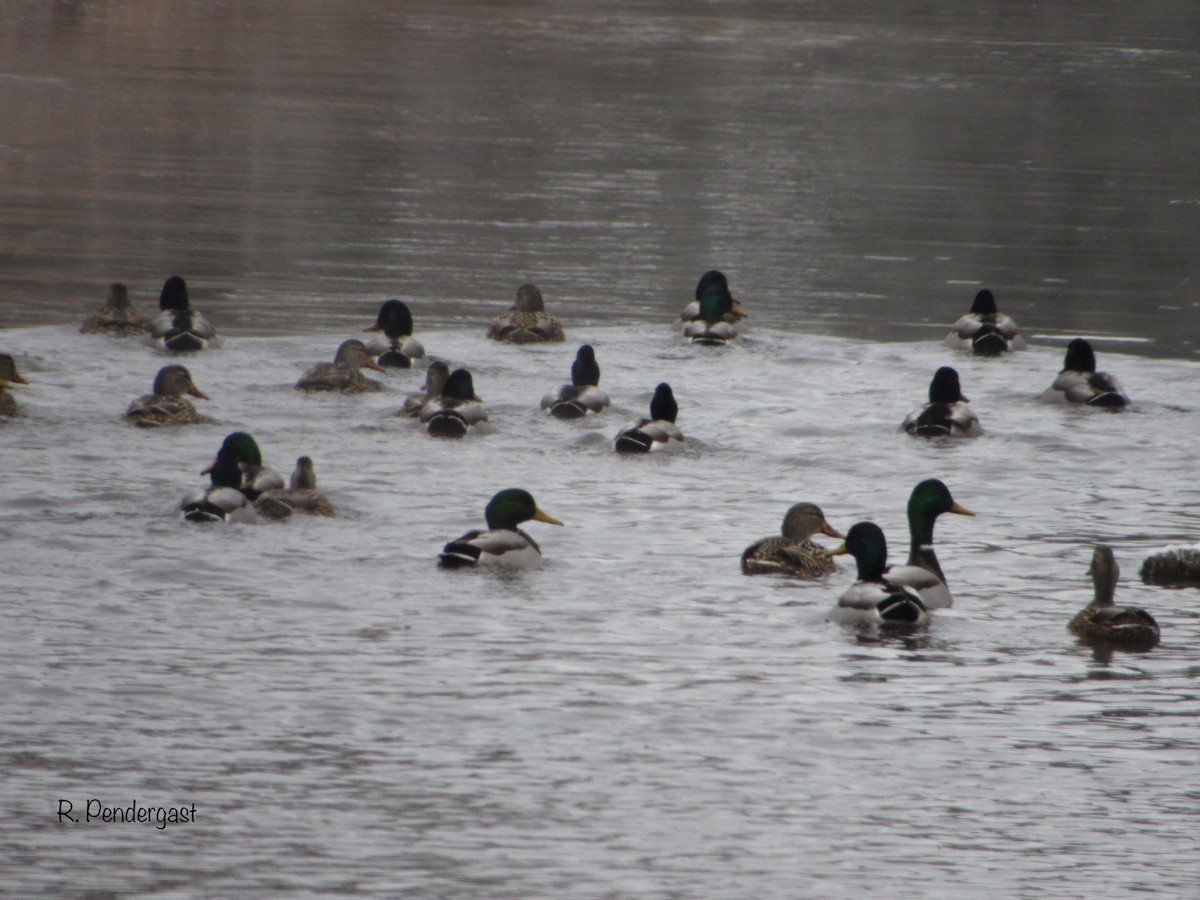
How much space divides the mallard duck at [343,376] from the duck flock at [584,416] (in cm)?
2

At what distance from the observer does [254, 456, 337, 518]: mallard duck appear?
15.6 meters

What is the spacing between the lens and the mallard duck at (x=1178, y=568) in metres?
14.6

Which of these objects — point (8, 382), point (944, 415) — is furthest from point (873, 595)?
point (8, 382)

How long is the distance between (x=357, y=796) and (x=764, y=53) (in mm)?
52933

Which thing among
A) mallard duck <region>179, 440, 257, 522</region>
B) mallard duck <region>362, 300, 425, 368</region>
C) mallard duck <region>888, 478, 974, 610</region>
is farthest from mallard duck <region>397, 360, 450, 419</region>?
mallard duck <region>888, 478, 974, 610</region>

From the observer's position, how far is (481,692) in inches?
473

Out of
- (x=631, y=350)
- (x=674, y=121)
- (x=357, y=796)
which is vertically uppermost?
(x=674, y=121)

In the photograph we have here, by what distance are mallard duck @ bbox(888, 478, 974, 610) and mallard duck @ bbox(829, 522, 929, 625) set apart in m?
0.12

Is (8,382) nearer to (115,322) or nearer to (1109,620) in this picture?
(115,322)

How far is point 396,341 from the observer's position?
72.4 ft

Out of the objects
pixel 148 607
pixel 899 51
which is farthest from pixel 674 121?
pixel 148 607

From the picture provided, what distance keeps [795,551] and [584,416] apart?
510 centimetres

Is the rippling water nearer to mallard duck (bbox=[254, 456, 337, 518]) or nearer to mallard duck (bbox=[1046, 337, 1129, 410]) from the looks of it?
mallard duck (bbox=[254, 456, 337, 518])

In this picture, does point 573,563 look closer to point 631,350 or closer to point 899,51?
point 631,350
